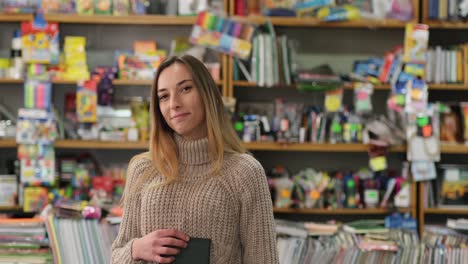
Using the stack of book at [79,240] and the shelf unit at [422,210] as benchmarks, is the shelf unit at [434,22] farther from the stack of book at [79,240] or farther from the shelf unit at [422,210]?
the stack of book at [79,240]

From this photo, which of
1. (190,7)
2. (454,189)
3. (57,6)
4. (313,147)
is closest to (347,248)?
(313,147)

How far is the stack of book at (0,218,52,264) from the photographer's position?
3260mm

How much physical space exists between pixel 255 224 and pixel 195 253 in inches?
6.6

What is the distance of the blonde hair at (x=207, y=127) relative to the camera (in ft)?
5.22

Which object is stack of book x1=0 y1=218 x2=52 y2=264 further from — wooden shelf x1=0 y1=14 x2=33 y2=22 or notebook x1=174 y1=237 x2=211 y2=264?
Answer: notebook x1=174 y1=237 x2=211 y2=264

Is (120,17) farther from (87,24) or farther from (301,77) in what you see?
(301,77)

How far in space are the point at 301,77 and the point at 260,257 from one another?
2.59 meters

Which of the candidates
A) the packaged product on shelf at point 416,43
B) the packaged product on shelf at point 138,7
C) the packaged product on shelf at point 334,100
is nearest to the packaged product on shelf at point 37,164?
the packaged product on shelf at point 138,7

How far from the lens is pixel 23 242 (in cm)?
326

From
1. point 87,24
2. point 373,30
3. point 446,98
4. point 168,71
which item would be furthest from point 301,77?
point 168,71

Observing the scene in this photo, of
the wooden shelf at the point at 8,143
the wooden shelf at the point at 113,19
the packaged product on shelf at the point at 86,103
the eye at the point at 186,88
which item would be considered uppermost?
the wooden shelf at the point at 113,19

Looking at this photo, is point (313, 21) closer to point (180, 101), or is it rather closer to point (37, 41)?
point (37, 41)

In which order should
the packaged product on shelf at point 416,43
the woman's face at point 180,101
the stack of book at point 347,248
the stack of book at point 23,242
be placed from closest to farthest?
the woman's face at point 180,101
the stack of book at point 23,242
the stack of book at point 347,248
the packaged product on shelf at point 416,43

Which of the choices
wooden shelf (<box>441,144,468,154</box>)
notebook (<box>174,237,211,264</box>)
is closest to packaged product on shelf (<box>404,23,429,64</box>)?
wooden shelf (<box>441,144,468,154</box>)
